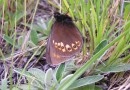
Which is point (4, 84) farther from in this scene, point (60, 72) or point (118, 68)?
point (118, 68)

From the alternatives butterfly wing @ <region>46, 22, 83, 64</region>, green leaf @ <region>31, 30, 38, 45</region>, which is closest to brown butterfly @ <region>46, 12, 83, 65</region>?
butterfly wing @ <region>46, 22, 83, 64</region>

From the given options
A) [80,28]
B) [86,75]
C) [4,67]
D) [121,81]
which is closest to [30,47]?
[4,67]

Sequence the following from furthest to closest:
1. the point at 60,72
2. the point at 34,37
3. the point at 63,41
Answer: the point at 34,37 → the point at 63,41 → the point at 60,72

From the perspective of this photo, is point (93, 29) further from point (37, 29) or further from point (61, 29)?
point (37, 29)

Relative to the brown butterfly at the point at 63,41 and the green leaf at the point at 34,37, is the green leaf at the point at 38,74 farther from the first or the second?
the green leaf at the point at 34,37

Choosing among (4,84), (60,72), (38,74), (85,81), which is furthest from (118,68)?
(4,84)

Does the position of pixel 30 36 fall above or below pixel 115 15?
below

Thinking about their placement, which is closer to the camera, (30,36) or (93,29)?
(93,29)
